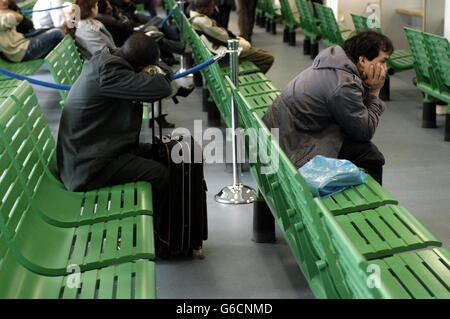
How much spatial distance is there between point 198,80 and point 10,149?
6.39 meters

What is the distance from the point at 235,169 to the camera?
5078 mm

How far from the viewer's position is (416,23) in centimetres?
1086

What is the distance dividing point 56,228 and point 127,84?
0.91 m

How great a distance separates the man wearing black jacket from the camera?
12.6ft

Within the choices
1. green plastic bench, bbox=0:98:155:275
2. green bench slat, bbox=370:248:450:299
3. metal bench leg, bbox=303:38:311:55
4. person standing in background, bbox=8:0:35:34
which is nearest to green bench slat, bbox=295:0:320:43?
metal bench leg, bbox=303:38:311:55

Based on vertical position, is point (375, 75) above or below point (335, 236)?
below

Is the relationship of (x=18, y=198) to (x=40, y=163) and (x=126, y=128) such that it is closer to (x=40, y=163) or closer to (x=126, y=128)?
(x=40, y=163)

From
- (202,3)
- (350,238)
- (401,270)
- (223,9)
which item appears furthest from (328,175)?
(223,9)

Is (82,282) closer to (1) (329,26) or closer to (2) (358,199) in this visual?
(2) (358,199)

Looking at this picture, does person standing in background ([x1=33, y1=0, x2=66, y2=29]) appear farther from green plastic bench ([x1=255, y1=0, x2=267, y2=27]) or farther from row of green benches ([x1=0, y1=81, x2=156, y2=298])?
green plastic bench ([x1=255, y1=0, x2=267, y2=27])

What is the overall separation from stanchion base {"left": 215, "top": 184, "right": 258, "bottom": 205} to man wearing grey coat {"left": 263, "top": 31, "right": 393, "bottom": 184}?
0.89 metres

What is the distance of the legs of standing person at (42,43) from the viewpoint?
8008 mm

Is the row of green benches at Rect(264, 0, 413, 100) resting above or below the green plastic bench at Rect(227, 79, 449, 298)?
below
